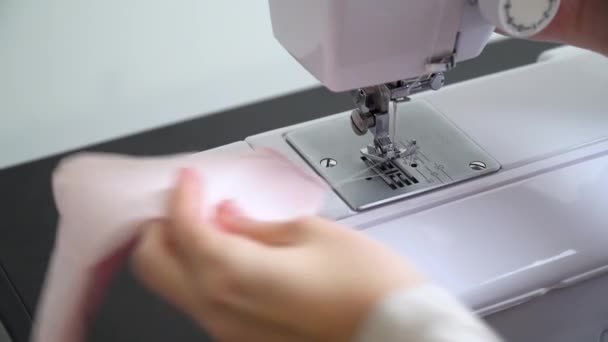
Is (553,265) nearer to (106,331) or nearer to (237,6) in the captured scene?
(106,331)

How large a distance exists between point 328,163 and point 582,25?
0.32 metres

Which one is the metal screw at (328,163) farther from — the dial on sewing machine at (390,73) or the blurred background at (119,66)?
the blurred background at (119,66)

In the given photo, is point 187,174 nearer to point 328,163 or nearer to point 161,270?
point 161,270

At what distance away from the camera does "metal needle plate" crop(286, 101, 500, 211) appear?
760 mm

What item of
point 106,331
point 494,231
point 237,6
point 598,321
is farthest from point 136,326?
point 237,6

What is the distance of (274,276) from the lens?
1.41 feet

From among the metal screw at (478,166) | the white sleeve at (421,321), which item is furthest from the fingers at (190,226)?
the metal screw at (478,166)

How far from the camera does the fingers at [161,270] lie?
18.7 inches

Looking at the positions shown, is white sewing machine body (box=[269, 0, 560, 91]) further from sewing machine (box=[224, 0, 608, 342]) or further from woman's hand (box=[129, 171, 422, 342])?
woman's hand (box=[129, 171, 422, 342])

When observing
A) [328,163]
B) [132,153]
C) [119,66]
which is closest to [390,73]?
[328,163]

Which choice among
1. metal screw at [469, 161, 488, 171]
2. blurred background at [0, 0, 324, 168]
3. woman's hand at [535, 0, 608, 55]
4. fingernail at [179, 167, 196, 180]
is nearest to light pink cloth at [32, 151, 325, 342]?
fingernail at [179, 167, 196, 180]

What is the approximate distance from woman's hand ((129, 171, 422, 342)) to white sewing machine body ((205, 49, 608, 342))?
231mm

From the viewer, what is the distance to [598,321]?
0.76 metres

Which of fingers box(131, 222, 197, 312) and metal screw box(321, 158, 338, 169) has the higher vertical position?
metal screw box(321, 158, 338, 169)
